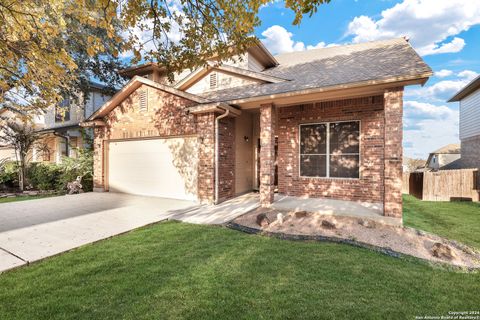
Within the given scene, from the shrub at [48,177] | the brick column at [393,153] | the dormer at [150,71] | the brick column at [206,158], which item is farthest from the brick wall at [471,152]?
the shrub at [48,177]

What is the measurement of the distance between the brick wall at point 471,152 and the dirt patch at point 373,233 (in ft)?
48.0

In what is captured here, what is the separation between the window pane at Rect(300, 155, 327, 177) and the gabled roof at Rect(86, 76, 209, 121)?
419 cm

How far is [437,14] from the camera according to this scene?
38.7 feet

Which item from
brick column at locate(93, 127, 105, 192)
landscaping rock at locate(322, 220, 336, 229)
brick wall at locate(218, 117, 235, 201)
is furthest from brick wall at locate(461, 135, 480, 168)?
brick column at locate(93, 127, 105, 192)

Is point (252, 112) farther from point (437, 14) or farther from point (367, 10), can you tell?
point (437, 14)

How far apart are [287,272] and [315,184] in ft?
17.9

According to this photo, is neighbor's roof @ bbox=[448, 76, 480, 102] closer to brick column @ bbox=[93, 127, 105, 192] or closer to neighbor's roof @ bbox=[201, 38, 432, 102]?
neighbor's roof @ bbox=[201, 38, 432, 102]

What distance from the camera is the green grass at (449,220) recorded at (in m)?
5.03

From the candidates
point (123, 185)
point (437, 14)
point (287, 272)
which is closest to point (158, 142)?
point (123, 185)

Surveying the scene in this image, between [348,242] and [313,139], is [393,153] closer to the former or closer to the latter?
[348,242]

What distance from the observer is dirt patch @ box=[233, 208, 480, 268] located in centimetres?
390

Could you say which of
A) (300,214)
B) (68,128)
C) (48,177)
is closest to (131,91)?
(48,177)

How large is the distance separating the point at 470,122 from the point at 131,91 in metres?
21.5

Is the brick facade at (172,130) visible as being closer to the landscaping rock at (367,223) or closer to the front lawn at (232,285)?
the front lawn at (232,285)
